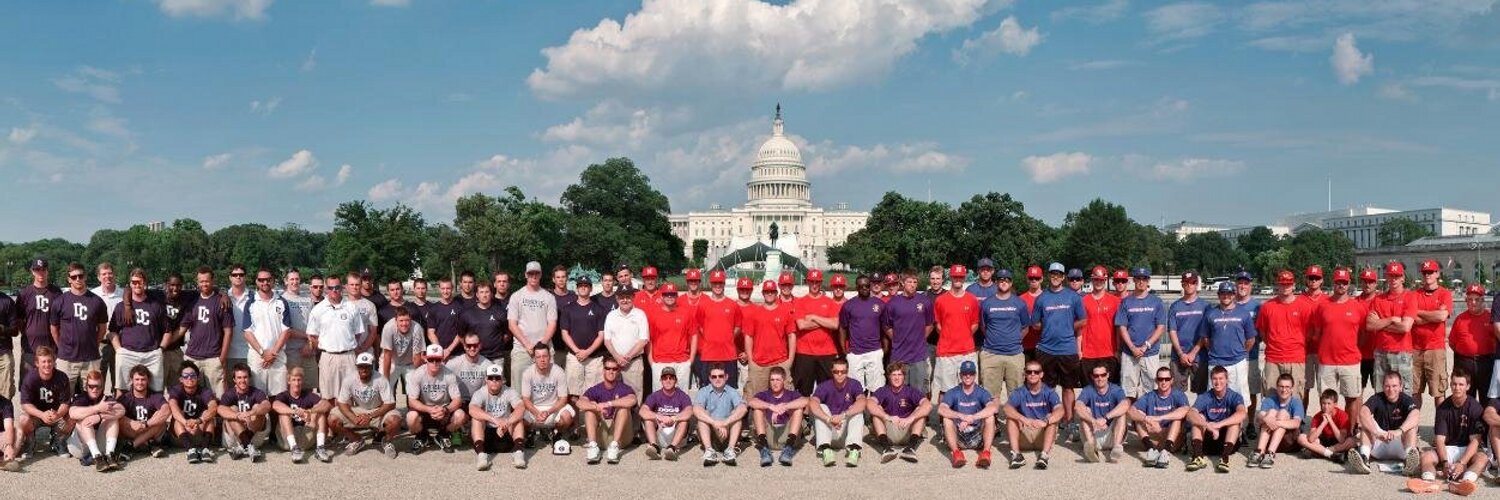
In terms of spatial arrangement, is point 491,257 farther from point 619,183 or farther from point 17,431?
point 17,431

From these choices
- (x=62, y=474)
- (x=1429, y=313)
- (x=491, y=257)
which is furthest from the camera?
(x=491, y=257)

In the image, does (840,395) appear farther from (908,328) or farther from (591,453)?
(591,453)

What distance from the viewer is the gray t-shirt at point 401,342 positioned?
1016cm

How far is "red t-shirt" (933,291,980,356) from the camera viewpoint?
32.6 feet

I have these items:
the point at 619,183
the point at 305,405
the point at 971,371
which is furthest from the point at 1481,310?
the point at 619,183

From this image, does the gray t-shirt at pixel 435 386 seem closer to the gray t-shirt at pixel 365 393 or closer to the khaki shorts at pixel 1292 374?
the gray t-shirt at pixel 365 393

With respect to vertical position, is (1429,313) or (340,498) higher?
(1429,313)

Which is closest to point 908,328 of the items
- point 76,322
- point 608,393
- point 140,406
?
point 608,393

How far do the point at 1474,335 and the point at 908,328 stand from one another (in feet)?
16.6

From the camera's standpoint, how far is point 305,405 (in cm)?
927

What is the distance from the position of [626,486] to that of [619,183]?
209 ft

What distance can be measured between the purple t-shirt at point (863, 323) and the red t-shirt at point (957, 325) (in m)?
0.63

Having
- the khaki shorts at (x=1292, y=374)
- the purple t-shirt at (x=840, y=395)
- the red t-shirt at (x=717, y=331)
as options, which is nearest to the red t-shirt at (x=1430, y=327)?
the khaki shorts at (x=1292, y=374)

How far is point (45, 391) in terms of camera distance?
29.1 ft
